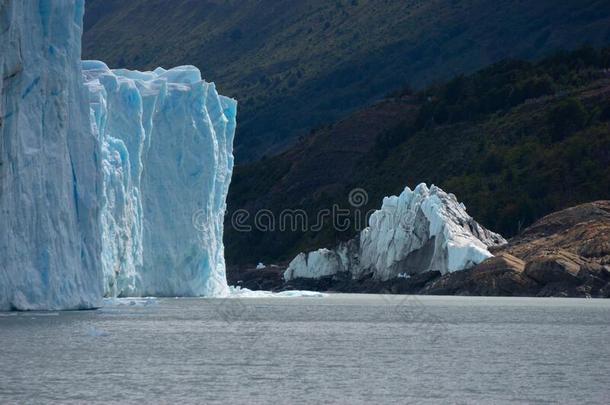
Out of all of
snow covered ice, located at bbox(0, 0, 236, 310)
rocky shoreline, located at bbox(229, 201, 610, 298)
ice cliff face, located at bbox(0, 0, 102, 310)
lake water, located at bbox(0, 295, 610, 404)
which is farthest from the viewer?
rocky shoreline, located at bbox(229, 201, 610, 298)

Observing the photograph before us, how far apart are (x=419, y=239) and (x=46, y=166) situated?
3526cm

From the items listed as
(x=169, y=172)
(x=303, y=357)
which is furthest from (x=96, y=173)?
(x=169, y=172)

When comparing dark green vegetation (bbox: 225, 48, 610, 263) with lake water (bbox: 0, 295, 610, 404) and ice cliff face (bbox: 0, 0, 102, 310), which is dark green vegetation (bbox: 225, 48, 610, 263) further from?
ice cliff face (bbox: 0, 0, 102, 310)

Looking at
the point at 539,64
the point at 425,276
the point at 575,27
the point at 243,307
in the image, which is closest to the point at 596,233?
the point at 425,276

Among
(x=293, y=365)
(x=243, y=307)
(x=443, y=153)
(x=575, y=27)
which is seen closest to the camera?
(x=293, y=365)

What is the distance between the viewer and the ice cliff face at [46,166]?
123 ft

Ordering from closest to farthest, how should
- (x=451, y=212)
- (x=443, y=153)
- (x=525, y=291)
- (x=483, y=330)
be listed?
(x=483, y=330) → (x=525, y=291) → (x=451, y=212) → (x=443, y=153)

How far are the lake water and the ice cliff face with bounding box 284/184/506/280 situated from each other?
1765 cm

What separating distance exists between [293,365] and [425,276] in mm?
42989

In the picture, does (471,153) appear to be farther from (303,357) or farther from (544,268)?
(303,357)

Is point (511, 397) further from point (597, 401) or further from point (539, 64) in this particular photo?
point (539, 64)

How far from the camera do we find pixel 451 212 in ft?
232

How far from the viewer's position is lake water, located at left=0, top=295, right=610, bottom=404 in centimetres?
2481

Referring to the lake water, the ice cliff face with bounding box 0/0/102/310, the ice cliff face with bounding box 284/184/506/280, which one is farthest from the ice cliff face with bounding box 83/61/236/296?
the ice cliff face with bounding box 284/184/506/280
